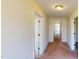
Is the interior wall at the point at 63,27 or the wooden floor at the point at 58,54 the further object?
the interior wall at the point at 63,27

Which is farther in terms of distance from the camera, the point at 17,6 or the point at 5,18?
the point at 17,6

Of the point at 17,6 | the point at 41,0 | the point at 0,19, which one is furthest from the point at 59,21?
the point at 0,19

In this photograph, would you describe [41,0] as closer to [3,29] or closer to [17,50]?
[17,50]

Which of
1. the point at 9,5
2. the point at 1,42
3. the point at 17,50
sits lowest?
the point at 17,50

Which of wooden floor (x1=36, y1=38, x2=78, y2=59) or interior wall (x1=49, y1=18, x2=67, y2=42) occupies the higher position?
interior wall (x1=49, y1=18, x2=67, y2=42)

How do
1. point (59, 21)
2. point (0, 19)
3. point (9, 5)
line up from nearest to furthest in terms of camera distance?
point (0, 19) < point (9, 5) < point (59, 21)

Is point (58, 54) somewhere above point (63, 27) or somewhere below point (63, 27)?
below

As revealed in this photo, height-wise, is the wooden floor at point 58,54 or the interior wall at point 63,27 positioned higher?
the interior wall at point 63,27

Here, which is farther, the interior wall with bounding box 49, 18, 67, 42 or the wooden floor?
the interior wall with bounding box 49, 18, 67, 42

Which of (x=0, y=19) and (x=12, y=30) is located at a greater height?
(x=0, y=19)

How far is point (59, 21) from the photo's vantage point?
415 inches

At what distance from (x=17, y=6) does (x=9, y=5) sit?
35 centimetres

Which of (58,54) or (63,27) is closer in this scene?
(58,54)

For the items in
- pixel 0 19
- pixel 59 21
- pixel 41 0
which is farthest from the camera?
pixel 59 21
